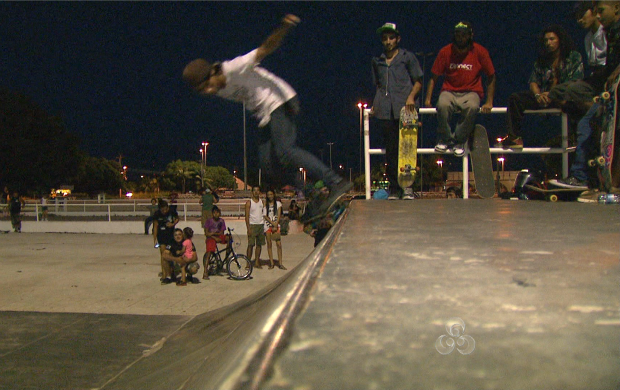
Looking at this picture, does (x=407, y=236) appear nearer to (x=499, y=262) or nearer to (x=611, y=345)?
(x=499, y=262)

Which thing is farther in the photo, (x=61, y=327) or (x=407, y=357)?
(x=61, y=327)

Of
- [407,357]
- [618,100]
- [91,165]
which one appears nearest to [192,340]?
[407,357]

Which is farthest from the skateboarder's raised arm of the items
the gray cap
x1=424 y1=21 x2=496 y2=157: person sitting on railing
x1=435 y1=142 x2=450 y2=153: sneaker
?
x1=435 y1=142 x2=450 y2=153: sneaker

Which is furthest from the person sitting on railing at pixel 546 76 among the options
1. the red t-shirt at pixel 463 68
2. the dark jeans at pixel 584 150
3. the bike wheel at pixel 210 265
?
the bike wheel at pixel 210 265

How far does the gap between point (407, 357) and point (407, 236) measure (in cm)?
96

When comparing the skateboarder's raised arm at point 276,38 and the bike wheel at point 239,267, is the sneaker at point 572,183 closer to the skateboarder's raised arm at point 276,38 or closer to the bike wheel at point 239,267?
the skateboarder's raised arm at point 276,38

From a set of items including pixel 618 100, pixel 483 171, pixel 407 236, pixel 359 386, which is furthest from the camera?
pixel 483 171

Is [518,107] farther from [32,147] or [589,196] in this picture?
[32,147]

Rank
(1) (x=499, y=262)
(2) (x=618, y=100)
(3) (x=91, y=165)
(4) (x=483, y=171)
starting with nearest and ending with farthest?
1. (1) (x=499, y=262)
2. (2) (x=618, y=100)
3. (4) (x=483, y=171)
4. (3) (x=91, y=165)

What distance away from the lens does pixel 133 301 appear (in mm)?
7121

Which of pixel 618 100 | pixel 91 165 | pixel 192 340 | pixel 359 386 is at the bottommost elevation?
pixel 192 340

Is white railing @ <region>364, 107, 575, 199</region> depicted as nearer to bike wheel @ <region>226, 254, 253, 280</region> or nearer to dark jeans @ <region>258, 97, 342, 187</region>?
dark jeans @ <region>258, 97, 342, 187</region>

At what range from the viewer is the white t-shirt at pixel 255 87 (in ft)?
11.3

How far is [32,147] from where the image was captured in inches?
1495
